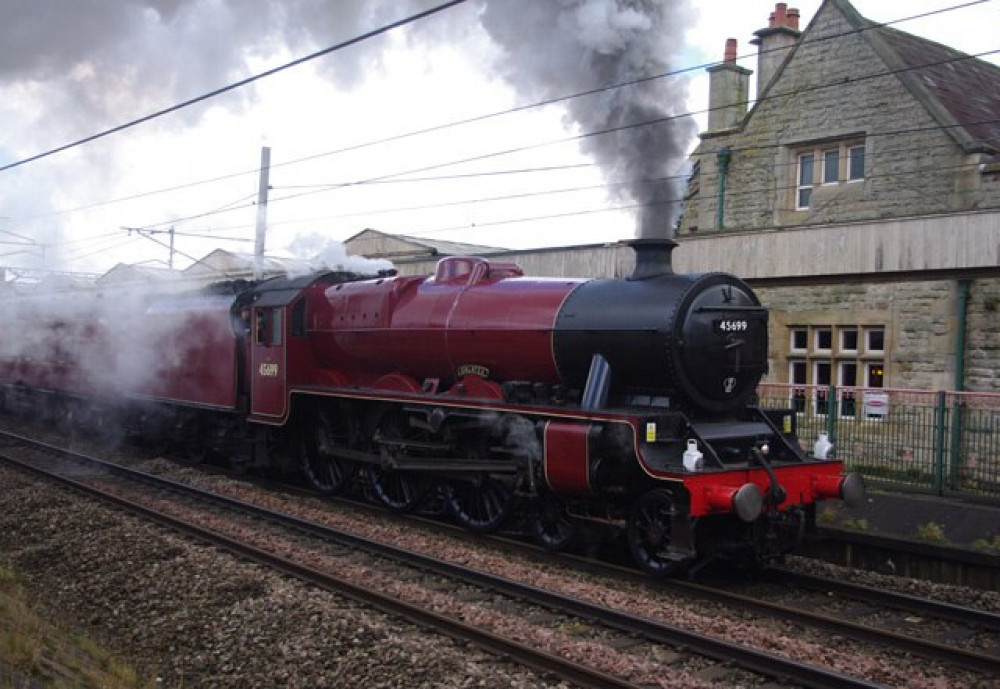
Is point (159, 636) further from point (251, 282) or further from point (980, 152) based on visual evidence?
point (980, 152)

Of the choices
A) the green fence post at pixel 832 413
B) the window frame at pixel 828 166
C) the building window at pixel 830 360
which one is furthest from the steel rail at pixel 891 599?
the window frame at pixel 828 166

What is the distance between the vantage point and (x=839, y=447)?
12609 millimetres

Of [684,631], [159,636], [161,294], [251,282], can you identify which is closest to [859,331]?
[684,631]

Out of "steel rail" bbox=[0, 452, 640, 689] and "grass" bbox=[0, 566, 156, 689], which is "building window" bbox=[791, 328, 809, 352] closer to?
"steel rail" bbox=[0, 452, 640, 689]

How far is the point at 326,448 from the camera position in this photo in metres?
12.6

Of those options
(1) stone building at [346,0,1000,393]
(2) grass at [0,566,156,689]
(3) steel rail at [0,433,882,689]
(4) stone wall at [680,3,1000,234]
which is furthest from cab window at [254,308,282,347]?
(4) stone wall at [680,3,1000,234]

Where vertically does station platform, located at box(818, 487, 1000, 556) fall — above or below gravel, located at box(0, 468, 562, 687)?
above

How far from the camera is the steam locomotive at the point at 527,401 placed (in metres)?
8.36

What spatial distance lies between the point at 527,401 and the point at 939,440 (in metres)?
5.49

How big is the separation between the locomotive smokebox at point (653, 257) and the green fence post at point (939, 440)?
4642 mm

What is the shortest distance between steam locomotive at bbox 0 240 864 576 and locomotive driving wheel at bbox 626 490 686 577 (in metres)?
0.02

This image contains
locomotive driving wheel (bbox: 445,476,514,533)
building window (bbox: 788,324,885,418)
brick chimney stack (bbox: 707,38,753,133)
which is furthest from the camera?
brick chimney stack (bbox: 707,38,753,133)

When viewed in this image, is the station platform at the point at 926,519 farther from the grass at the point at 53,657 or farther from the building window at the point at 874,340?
the grass at the point at 53,657

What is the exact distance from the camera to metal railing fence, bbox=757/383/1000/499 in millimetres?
11000
